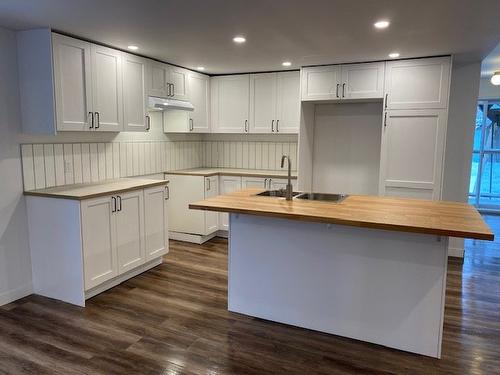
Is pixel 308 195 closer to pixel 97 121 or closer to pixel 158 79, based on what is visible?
pixel 97 121

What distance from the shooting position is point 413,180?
13.6 feet

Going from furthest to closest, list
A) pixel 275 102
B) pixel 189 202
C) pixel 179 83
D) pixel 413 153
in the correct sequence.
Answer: pixel 275 102
pixel 189 202
pixel 179 83
pixel 413 153

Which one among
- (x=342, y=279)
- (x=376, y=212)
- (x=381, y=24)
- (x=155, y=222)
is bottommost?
(x=342, y=279)

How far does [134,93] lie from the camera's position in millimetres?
3938

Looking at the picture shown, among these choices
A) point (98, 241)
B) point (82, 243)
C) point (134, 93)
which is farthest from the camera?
point (134, 93)

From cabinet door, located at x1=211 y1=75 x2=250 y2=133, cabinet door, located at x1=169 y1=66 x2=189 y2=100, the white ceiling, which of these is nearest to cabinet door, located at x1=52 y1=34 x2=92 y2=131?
the white ceiling

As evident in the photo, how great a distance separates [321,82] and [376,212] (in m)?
2.44

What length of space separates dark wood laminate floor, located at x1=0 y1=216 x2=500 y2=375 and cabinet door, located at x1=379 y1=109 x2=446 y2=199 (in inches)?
45.4

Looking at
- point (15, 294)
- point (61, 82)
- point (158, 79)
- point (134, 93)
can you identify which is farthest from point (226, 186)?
point (15, 294)

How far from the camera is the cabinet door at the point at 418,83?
3.90 m

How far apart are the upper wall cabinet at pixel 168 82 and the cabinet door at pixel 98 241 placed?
5.19 ft

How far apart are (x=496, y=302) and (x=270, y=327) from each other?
2.11m

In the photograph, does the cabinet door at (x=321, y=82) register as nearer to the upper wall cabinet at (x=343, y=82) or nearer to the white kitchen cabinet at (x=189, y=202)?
the upper wall cabinet at (x=343, y=82)

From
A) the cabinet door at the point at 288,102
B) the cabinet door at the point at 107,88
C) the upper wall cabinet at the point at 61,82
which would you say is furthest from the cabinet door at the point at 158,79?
the cabinet door at the point at 288,102
